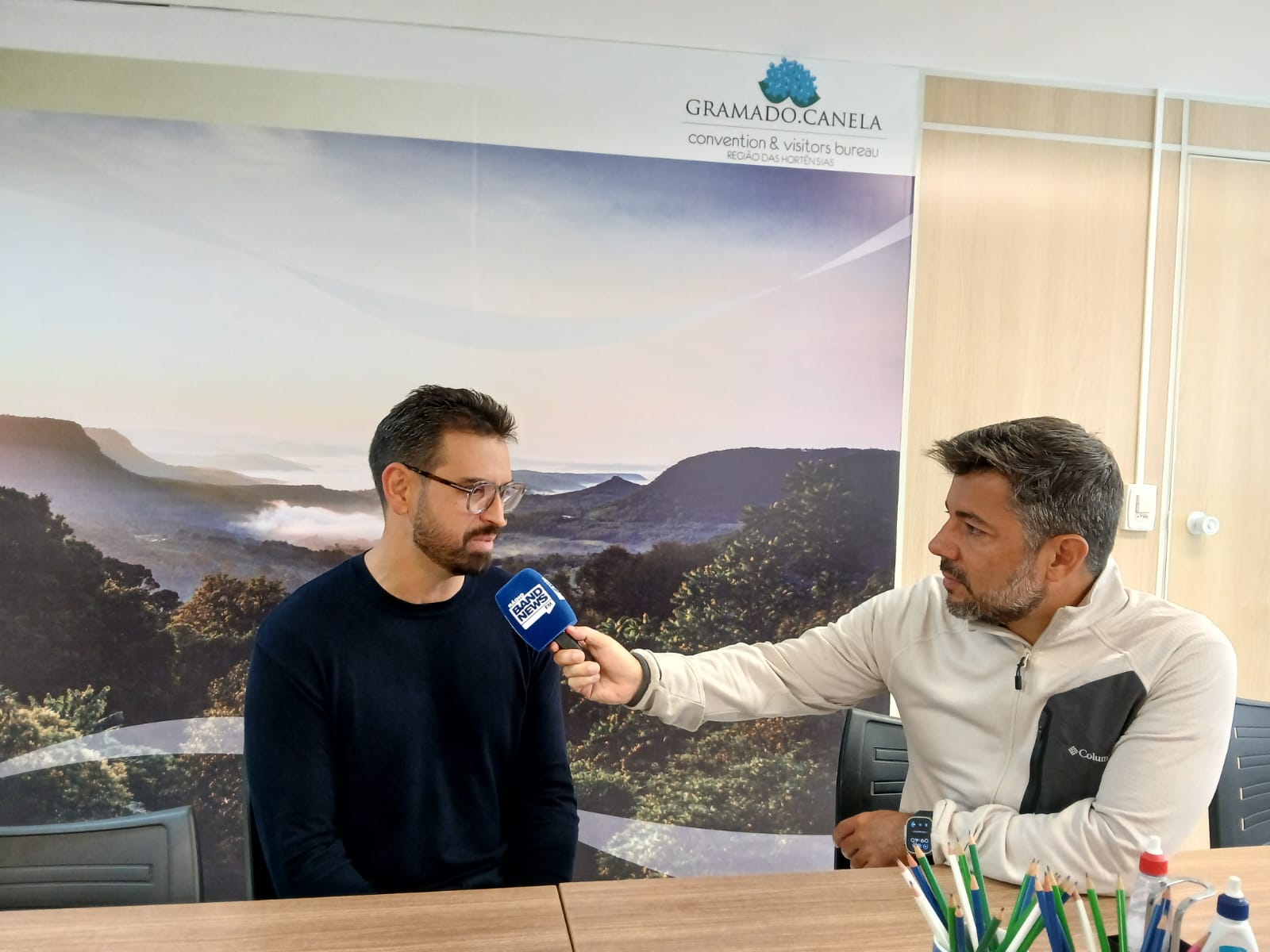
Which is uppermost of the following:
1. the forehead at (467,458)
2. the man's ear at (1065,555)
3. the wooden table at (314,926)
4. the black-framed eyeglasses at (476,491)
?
the forehead at (467,458)

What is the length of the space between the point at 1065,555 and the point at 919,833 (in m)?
0.60

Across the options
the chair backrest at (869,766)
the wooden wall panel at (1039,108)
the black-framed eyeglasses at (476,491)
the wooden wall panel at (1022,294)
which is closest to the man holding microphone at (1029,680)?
the chair backrest at (869,766)

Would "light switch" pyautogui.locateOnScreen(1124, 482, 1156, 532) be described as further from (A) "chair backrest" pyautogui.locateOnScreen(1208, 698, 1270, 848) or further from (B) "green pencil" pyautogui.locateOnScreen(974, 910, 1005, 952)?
(B) "green pencil" pyautogui.locateOnScreen(974, 910, 1005, 952)

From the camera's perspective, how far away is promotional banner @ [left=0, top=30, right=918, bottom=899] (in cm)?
318

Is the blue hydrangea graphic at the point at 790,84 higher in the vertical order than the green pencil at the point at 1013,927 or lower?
higher

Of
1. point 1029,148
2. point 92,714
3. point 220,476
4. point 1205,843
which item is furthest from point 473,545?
point 1205,843

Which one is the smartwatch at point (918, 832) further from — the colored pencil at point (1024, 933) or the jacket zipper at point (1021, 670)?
the colored pencil at point (1024, 933)

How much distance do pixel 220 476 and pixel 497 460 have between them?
4.74 feet

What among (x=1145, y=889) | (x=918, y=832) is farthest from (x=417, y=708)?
(x=1145, y=889)

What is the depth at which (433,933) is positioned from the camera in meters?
1.45

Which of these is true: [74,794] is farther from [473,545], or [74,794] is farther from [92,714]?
[473,545]

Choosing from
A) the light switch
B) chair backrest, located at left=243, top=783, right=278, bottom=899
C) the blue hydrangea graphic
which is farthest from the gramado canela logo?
chair backrest, located at left=243, top=783, right=278, bottom=899

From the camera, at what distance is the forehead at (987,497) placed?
2010 millimetres

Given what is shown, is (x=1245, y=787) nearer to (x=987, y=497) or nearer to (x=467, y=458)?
(x=987, y=497)
